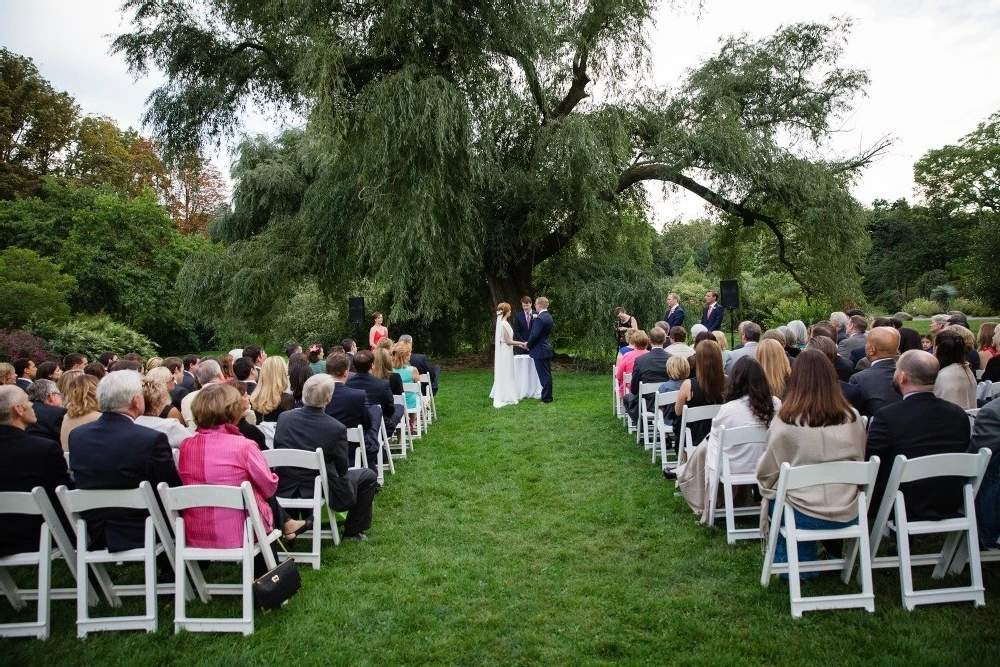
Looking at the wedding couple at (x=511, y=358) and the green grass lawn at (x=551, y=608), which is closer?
the green grass lawn at (x=551, y=608)

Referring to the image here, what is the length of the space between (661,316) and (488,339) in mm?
5477

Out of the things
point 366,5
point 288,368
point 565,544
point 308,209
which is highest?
point 366,5

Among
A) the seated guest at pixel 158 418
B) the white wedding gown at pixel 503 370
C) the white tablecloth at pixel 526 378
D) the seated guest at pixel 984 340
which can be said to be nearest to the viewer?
the seated guest at pixel 158 418

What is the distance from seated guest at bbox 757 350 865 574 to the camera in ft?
12.5

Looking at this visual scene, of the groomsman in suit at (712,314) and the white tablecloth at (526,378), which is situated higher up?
the groomsman in suit at (712,314)

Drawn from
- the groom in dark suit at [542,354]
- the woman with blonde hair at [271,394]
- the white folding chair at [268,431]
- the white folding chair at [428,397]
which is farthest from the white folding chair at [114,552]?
the groom in dark suit at [542,354]

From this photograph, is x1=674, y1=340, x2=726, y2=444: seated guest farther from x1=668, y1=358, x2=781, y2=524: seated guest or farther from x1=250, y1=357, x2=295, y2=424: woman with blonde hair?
x1=250, y1=357, x2=295, y2=424: woman with blonde hair

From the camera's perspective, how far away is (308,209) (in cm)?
1590

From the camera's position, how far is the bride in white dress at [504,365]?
1135cm

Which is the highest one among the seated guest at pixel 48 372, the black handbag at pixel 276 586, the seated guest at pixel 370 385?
the seated guest at pixel 48 372

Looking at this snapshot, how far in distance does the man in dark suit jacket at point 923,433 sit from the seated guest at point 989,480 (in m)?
0.12

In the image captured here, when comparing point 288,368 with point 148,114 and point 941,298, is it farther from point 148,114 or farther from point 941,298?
point 941,298

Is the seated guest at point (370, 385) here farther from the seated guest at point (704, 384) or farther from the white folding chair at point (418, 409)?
the seated guest at point (704, 384)

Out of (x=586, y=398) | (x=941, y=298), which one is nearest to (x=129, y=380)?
(x=586, y=398)
